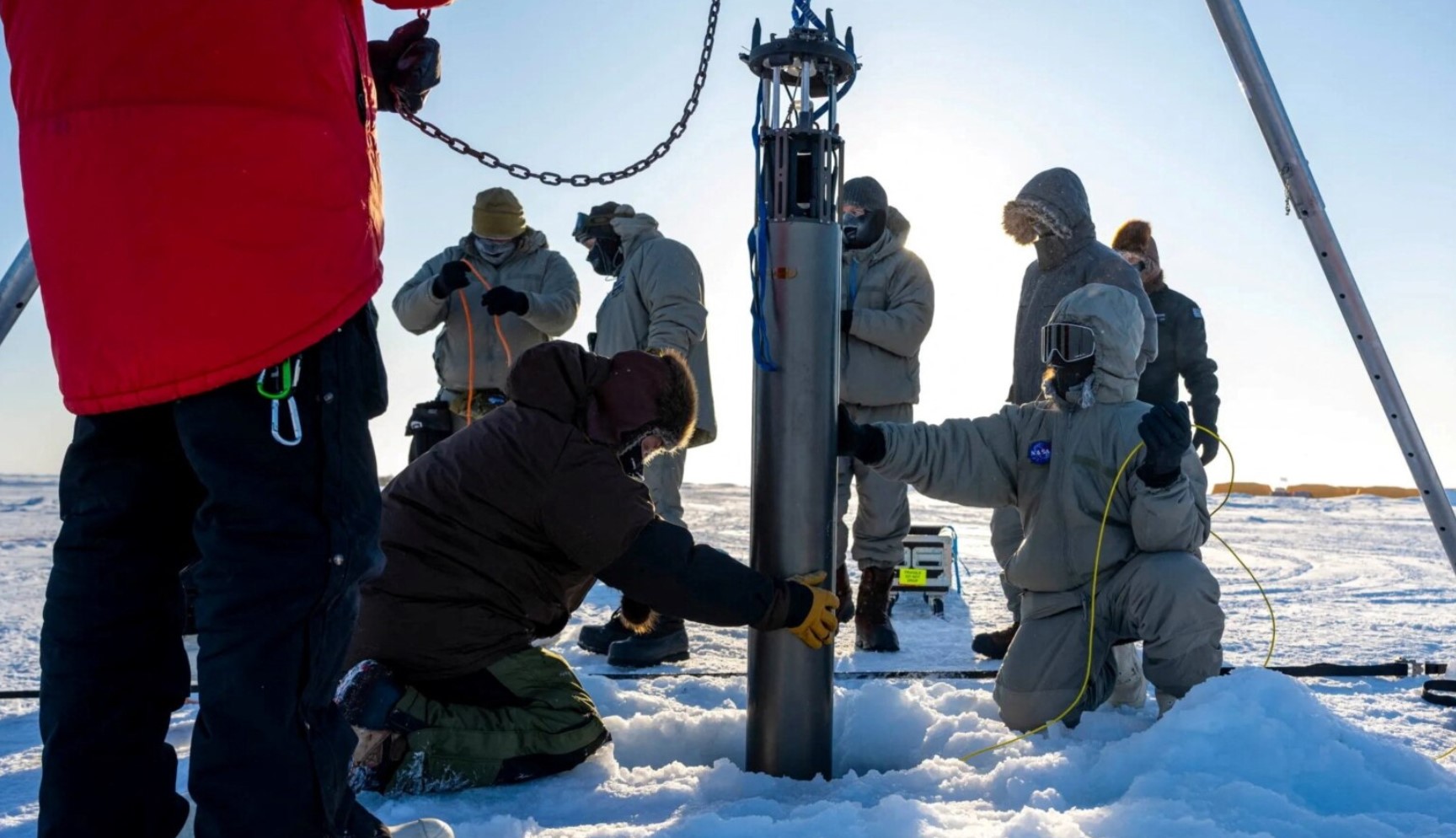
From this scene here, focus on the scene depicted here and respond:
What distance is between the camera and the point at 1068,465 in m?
2.86

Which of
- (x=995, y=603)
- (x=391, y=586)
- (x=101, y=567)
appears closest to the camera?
(x=101, y=567)

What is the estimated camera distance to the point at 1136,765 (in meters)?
2.14

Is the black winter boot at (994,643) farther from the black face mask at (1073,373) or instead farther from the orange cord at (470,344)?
the orange cord at (470,344)

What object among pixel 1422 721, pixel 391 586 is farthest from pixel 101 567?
pixel 1422 721

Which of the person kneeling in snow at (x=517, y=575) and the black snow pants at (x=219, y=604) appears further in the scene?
the person kneeling in snow at (x=517, y=575)

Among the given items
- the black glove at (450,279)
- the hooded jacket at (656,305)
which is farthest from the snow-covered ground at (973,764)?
the black glove at (450,279)

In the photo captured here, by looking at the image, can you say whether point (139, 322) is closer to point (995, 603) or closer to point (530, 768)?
point (530, 768)

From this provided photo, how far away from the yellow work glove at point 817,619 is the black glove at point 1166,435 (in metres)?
0.89

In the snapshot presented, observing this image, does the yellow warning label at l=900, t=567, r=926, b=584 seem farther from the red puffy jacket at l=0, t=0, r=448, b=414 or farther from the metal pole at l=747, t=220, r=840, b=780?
the red puffy jacket at l=0, t=0, r=448, b=414

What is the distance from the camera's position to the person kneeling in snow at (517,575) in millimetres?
2244

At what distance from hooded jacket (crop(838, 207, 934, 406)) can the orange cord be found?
1416mm

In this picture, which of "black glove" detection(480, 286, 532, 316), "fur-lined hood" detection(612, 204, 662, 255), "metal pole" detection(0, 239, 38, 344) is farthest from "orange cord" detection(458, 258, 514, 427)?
"metal pole" detection(0, 239, 38, 344)

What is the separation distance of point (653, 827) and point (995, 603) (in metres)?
4.10

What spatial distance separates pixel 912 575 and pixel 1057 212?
2062 mm
